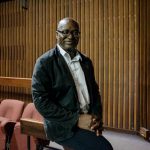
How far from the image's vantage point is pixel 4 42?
727 centimetres

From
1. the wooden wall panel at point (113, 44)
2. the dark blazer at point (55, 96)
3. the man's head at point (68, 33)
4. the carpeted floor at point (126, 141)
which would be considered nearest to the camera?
the dark blazer at point (55, 96)

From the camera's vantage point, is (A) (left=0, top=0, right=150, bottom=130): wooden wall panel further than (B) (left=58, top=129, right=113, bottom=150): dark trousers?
Yes

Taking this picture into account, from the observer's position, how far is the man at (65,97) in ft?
6.79

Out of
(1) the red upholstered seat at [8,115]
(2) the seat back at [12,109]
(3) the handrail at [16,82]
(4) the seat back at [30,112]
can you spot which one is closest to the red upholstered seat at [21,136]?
(4) the seat back at [30,112]

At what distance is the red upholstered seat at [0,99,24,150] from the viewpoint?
3637 mm

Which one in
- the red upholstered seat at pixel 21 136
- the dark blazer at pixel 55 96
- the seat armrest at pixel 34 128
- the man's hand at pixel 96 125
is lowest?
the red upholstered seat at pixel 21 136

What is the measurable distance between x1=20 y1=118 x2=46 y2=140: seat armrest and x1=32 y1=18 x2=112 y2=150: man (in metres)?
0.26

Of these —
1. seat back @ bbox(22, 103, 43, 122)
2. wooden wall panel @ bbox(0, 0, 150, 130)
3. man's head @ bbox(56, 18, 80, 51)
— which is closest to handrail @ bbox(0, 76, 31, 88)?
seat back @ bbox(22, 103, 43, 122)

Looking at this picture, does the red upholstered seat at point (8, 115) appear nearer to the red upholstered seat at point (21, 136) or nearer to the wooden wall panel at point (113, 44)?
the red upholstered seat at point (21, 136)

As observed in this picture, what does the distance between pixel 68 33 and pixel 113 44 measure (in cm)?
346

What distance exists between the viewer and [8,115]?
13.6 ft

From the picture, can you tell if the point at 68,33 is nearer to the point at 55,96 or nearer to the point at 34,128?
the point at 55,96

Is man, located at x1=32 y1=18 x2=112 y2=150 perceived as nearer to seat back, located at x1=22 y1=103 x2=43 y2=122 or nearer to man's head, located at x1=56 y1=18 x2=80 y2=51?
man's head, located at x1=56 y1=18 x2=80 y2=51

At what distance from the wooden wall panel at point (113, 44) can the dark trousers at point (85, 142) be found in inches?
129
